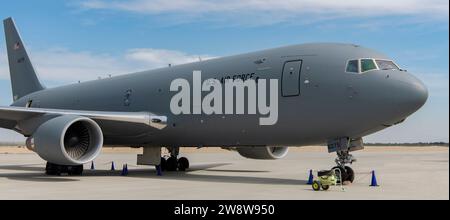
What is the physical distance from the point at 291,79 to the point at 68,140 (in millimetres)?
6751

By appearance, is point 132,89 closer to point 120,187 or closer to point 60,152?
point 60,152

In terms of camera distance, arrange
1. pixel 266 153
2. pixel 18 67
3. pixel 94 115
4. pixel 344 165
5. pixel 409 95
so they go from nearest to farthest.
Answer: pixel 409 95
pixel 344 165
pixel 94 115
pixel 266 153
pixel 18 67

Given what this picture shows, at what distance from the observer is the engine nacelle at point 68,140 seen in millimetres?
13539

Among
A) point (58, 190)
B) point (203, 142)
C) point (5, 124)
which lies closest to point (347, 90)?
point (203, 142)

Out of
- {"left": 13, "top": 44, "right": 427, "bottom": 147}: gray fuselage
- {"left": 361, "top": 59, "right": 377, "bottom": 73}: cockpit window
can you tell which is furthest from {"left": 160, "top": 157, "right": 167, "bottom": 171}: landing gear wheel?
{"left": 361, "top": 59, "right": 377, "bottom": 73}: cockpit window

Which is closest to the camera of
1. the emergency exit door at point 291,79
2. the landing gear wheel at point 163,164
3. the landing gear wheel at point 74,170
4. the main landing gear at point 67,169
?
the emergency exit door at point 291,79

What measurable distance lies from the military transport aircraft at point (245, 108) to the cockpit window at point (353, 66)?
1.2 inches

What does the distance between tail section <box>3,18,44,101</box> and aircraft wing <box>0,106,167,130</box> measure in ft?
28.0

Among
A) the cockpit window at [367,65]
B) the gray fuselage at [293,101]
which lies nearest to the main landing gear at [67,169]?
the gray fuselage at [293,101]

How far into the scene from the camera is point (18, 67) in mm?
24297

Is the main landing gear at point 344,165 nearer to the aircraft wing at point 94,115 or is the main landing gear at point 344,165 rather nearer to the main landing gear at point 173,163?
the aircraft wing at point 94,115

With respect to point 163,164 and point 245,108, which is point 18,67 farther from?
point 245,108

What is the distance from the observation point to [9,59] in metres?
24.7

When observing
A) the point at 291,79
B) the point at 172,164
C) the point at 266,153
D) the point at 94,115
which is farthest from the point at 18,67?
the point at 291,79
